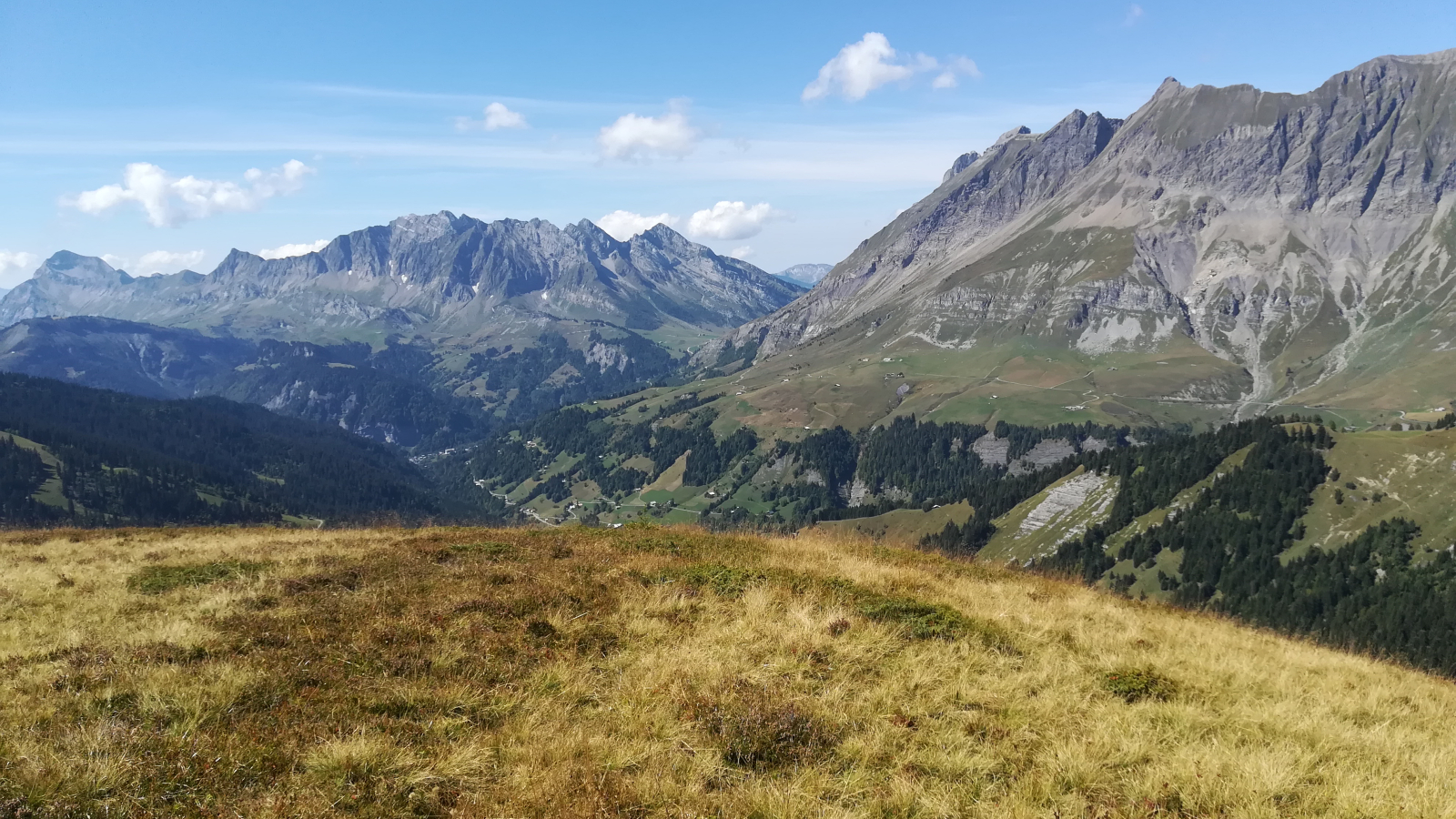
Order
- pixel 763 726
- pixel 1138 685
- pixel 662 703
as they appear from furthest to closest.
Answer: pixel 1138 685, pixel 662 703, pixel 763 726

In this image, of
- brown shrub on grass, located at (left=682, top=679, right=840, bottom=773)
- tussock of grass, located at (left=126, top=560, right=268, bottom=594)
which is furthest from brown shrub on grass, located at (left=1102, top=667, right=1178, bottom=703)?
tussock of grass, located at (left=126, top=560, right=268, bottom=594)

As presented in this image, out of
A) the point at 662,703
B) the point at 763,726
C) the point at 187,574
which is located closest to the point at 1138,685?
the point at 763,726

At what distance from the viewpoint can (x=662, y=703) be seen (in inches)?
423

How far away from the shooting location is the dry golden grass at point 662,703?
8.50 meters

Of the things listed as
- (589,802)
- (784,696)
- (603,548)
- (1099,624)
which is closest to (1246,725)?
(1099,624)

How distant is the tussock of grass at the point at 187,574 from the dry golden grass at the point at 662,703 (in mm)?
198

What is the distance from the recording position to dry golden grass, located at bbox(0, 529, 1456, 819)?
27.9 ft

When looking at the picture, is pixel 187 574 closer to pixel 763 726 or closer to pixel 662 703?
pixel 662 703

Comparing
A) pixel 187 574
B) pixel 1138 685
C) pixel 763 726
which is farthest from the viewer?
pixel 187 574

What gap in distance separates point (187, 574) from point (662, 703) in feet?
48.0

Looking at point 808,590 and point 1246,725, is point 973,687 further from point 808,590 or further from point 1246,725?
point 808,590

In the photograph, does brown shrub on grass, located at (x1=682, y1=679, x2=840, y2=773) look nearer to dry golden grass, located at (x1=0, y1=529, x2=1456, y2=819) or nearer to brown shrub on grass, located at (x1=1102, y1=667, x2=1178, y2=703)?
dry golden grass, located at (x1=0, y1=529, x2=1456, y2=819)

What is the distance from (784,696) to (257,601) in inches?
465

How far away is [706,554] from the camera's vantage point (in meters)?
21.8
